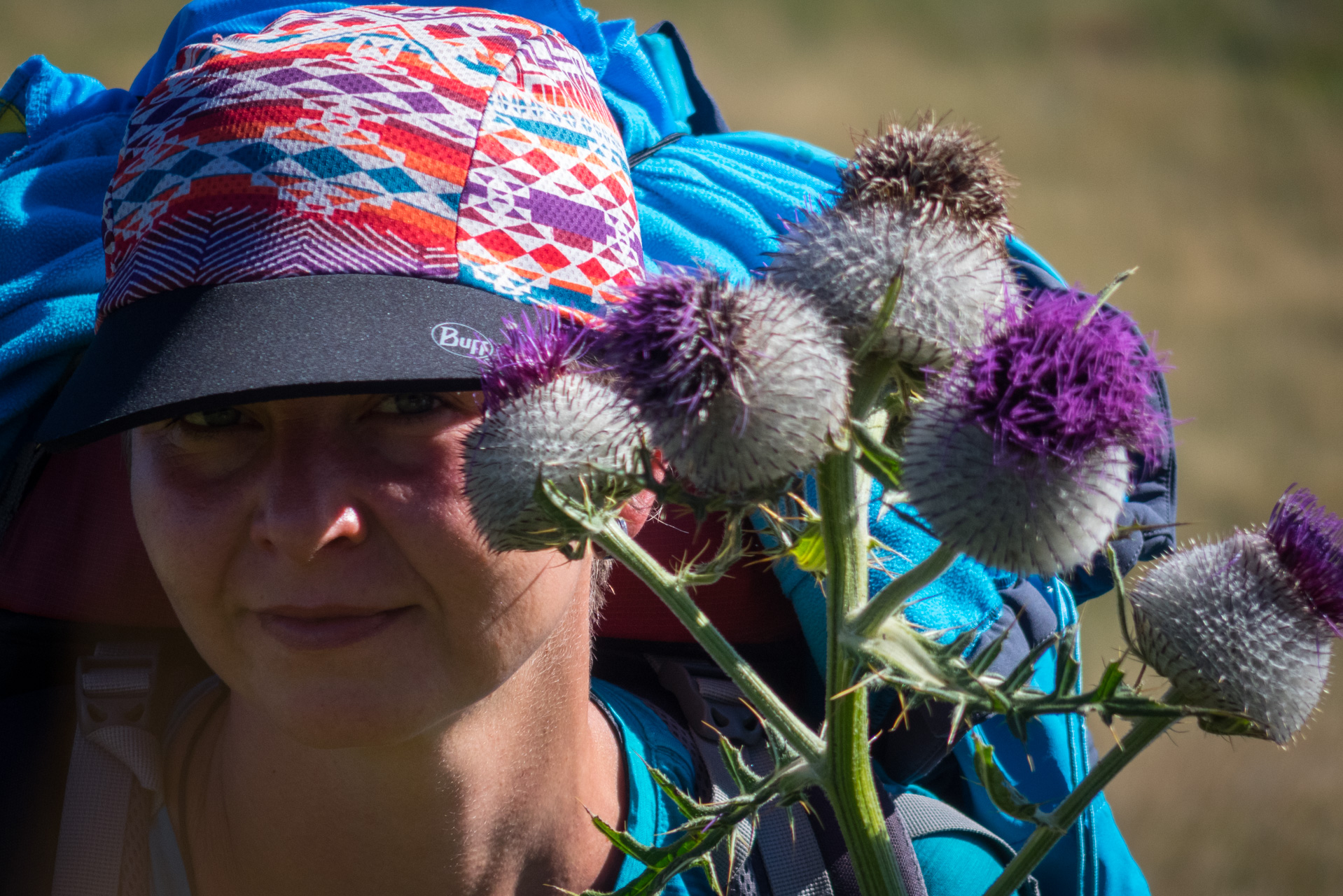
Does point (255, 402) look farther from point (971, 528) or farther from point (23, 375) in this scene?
point (971, 528)

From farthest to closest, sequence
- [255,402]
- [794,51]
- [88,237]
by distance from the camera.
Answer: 1. [794,51]
2. [88,237]
3. [255,402]

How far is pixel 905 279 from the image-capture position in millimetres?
908

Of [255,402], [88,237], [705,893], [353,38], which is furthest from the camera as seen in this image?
[88,237]

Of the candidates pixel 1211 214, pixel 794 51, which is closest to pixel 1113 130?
pixel 1211 214

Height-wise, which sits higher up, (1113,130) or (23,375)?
(1113,130)

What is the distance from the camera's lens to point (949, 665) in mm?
837

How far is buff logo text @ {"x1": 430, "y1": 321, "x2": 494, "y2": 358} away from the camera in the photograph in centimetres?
146

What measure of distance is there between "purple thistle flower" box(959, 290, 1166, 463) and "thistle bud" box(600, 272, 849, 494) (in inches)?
4.4

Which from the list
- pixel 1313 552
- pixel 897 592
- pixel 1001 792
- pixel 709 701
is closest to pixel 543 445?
pixel 897 592

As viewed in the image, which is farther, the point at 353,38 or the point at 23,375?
the point at 23,375

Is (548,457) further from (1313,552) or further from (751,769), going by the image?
(751,769)

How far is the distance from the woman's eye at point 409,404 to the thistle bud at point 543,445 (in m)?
0.47

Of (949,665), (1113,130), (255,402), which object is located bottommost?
(255,402)

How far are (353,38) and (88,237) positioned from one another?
0.84 m
